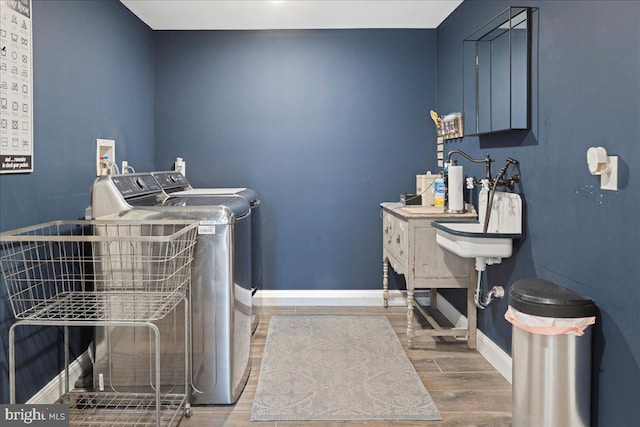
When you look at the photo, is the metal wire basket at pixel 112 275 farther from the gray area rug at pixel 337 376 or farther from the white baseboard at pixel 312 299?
the white baseboard at pixel 312 299

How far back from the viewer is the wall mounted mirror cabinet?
100 inches

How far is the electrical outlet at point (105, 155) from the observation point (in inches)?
122

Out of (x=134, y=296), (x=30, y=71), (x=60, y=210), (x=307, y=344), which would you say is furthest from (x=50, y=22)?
(x=307, y=344)

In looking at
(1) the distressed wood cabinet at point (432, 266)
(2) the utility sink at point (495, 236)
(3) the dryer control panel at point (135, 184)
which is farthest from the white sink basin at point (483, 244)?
(3) the dryer control panel at point (135, 184)

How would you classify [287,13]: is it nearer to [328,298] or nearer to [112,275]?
[328,298]

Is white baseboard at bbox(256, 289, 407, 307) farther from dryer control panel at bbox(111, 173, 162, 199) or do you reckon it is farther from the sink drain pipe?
dryer control panel at bbox(111, 173, 162, 199)

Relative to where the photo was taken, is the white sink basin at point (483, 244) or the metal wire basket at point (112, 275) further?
the white sink basin at point (483, 244)

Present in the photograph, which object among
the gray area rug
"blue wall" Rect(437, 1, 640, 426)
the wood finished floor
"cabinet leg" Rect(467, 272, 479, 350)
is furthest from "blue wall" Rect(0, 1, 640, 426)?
the gray area rug

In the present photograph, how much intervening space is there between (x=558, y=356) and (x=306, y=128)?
285cm

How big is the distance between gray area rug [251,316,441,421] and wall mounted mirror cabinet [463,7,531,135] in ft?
4.62

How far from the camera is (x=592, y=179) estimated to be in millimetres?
1992

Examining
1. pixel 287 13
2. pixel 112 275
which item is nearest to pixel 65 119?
pixel 112 275

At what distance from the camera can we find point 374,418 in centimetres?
237

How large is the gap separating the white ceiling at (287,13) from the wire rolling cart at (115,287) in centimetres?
188
